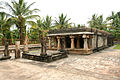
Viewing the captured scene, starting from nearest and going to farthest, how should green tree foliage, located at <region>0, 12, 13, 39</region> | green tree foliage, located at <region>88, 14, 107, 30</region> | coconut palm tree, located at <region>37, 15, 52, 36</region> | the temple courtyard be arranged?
the temple courtyard → green tree foliage, located at <region>0, 12, 13, 39</region> → coconut palm tree, located at <region>37, 15, 52, 36</region> → green tree foliage, located at <region>88, 14, 107, 30</region>

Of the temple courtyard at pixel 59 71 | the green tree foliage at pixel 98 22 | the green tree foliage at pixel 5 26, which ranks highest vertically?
the green tree foliage at pixel 98 22

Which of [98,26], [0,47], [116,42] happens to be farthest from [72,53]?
[116,42]

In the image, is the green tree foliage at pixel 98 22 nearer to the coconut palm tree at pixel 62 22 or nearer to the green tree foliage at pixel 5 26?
the coconut palm tree at pixel 62 22

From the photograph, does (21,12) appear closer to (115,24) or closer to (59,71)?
(59,71)

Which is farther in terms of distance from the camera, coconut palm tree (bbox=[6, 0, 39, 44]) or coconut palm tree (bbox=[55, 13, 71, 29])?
coconut palm tree (bbox=[55, 13, 71, 29])

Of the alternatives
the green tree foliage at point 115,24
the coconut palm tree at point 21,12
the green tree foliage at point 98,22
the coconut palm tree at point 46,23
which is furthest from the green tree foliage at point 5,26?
the green tree foliage at point 115,24

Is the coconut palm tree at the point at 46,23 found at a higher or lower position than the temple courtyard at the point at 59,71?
higher

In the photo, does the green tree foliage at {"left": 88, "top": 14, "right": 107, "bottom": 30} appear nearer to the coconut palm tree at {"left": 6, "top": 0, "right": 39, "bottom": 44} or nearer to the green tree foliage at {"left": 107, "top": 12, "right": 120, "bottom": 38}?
the green tree foliage at {"left": 107, "top": 12, "right": 120, "bottom": 38}

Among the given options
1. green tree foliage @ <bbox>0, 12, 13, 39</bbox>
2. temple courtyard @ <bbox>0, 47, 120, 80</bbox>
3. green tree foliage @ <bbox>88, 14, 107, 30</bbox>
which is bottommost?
temple courtyard @ <bbox>0, 47, 120, 80</bbox>

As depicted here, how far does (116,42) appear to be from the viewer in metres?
30.0

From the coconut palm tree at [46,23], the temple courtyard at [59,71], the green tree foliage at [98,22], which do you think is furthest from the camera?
the green tree foliage at [98,22]

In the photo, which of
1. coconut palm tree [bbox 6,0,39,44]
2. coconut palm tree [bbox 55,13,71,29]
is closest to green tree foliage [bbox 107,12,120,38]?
coconut palm tree [bbox 55,13,71,29]

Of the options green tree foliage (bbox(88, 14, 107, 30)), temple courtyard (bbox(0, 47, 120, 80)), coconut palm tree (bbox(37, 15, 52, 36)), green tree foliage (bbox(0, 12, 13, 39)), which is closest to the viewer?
temple courtyard (bbox(0, 47, 120, 80))

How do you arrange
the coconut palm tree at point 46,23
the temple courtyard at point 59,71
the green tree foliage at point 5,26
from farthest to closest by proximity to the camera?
the coconut palm tree at point 46,23 < the green tree foliage at point 5,26 < the temple courtyard at point 59,71
